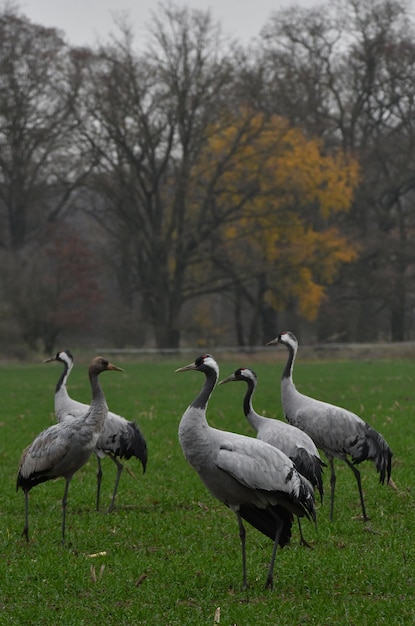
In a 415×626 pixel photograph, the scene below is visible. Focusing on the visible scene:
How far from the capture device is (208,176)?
4059cm

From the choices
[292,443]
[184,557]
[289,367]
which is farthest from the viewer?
[289,367]

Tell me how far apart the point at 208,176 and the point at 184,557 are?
3398 cm

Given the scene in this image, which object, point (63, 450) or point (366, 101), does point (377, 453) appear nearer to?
point (63, 450)

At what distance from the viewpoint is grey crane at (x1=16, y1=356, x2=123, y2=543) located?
819cm

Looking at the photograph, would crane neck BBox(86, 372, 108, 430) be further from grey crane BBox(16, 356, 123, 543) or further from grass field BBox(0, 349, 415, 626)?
grass field BBox(0, 349, 415, 626)

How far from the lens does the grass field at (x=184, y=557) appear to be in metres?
6.20

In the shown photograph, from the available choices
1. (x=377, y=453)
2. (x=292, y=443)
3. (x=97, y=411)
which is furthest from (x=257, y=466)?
(x=377, y=453)

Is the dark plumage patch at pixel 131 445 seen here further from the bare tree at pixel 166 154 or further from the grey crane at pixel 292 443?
the bare tree at pixel 166 154

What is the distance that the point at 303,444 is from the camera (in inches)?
321

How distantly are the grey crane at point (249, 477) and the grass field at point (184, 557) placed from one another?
404 millimetres

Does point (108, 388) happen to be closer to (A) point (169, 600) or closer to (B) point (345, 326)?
(A) point (169, 600)

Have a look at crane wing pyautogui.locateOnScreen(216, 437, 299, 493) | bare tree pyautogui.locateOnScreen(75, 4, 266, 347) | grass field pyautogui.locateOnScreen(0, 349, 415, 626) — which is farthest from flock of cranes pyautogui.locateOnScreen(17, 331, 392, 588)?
bare tree pyautogui.locateOnScreen(75, 4, 266, 347)

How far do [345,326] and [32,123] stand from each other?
17252 millimetres

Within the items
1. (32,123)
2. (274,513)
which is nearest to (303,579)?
(274,513)
